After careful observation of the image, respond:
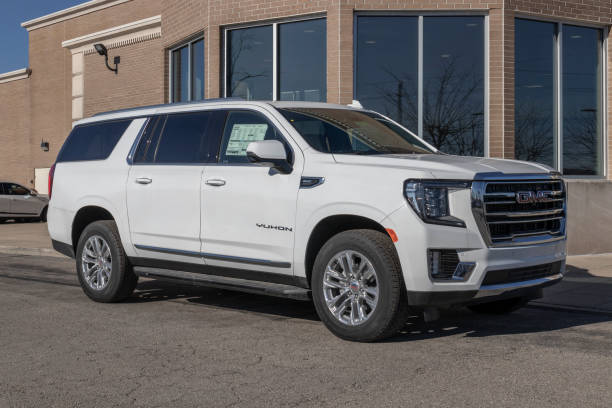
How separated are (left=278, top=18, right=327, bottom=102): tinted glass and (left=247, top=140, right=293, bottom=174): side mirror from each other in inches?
303

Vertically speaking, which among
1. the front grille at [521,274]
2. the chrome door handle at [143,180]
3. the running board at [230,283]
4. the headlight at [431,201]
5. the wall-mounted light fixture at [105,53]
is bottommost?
the running board at [230,283]

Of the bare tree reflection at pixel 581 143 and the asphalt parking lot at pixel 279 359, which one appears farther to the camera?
the bare tree reflection at pixel 581 143

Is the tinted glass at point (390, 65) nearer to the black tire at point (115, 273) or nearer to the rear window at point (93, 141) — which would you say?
the rear window at point (93, 141)

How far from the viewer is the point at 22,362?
5730 mm

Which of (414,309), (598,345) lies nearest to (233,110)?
(414,309)

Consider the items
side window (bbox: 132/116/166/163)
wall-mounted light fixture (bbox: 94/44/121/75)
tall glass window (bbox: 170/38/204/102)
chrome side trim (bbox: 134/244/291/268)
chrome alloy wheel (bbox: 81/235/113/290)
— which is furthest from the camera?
wall-mounted light fixture (bbox: 94/44/121/75)

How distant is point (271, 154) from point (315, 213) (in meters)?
0.65

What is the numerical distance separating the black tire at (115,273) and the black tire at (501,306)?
3744 millimetres

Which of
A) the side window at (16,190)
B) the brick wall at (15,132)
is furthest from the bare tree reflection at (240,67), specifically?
the brick wall at (15,132)

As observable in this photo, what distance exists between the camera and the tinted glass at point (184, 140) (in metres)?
7.66

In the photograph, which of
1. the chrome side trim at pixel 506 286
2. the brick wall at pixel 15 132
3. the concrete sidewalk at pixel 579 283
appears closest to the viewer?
the chrome side trim at pixel 506 286

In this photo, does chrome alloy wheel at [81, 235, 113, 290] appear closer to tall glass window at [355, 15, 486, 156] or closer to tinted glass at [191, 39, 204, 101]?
tall glass window at [355, 15, 486, 156]

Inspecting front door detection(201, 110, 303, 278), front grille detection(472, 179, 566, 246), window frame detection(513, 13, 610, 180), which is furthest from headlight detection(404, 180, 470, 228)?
window frame detection(513, 13, 610, 180)

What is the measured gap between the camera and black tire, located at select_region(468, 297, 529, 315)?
7.46 m
